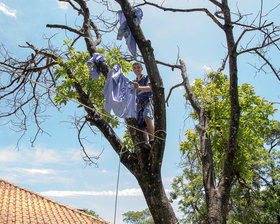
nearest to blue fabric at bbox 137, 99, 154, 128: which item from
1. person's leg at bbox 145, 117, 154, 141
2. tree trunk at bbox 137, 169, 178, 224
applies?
person's leg at bbox 145, 117, 154, 141

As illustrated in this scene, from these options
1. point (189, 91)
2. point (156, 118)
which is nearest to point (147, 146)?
point (156, 118)

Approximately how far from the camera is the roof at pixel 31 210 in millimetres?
8000

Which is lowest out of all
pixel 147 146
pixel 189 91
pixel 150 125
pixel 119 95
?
pixel 147 146

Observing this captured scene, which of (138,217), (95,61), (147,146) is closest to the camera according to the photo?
(147,146)

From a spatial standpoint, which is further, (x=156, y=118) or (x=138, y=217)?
(x=138, y=217)

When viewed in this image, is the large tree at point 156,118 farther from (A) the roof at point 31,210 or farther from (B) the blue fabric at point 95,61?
(A) the roof at point 31,210

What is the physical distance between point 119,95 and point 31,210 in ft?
24.4

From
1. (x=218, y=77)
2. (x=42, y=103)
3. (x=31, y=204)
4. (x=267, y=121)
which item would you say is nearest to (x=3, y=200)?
(x=31, y=204)

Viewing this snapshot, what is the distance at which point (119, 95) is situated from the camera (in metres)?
3.26

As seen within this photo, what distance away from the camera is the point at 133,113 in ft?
10.2

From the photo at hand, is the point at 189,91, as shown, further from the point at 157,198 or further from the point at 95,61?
the point at 157,198

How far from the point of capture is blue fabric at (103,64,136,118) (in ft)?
10.3

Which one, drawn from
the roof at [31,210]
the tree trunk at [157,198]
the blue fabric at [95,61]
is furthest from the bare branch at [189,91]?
the roof at [31,210]

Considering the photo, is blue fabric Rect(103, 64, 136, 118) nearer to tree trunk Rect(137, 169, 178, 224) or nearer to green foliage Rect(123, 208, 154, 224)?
tree trunk Rect(137, 169, 178, 224)
